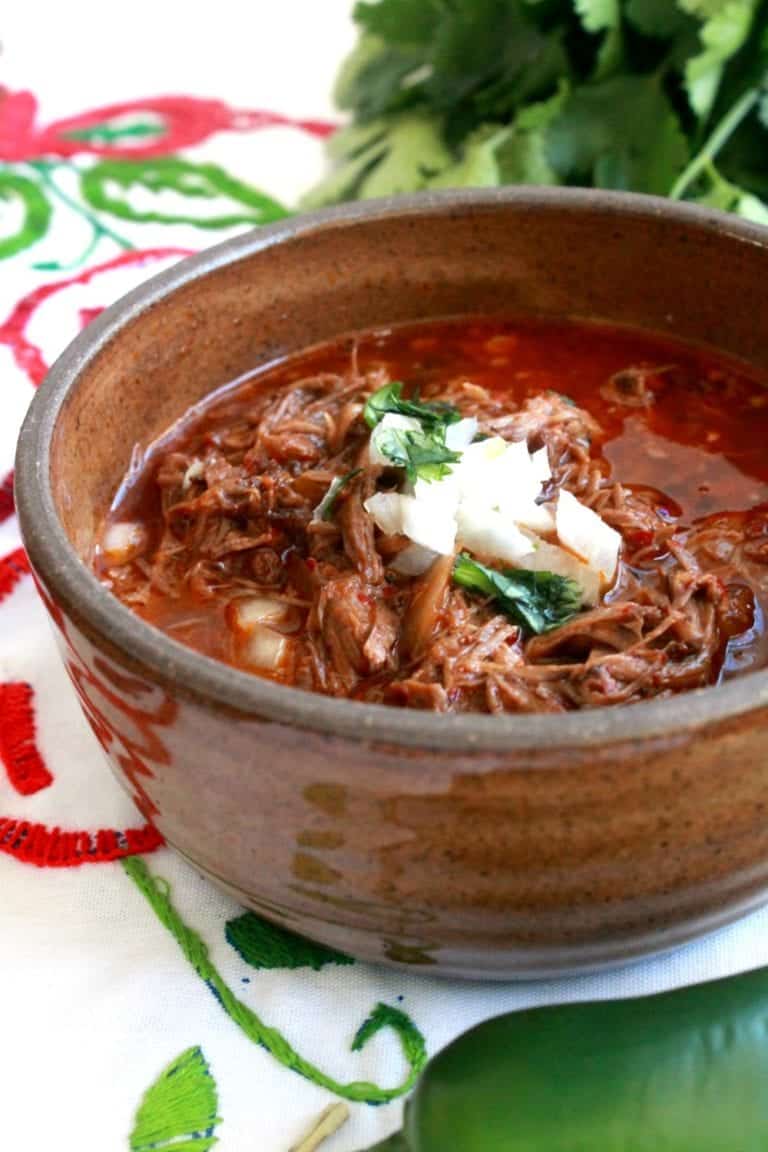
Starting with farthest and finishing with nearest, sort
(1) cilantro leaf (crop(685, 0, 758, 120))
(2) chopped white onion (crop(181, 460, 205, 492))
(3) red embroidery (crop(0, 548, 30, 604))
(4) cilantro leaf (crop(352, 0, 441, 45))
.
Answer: (4) cilantro leaf (crop(352, 0, 441, 45))
(1) cilantro leaf (crop(685, 0, 758, 120))
(3) red embroidery (crop(0, 548, 30, 604))
(2) chopped white onion (crop(181, 460, 205, 492))

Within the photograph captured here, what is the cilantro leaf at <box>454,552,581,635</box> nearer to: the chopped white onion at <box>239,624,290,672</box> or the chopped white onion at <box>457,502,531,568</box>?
the chopped white onion at <box>457,502,531,568</box>

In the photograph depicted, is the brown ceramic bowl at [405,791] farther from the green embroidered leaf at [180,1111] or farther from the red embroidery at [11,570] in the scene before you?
the red embroidery at [11,570]

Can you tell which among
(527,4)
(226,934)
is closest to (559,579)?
(226,934)

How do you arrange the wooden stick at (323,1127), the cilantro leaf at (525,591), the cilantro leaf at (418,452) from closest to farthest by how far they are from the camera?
the wooden stick at (323,1127)
the cilantro leaf at (525,591)
the cilantro leaf at (418,452)

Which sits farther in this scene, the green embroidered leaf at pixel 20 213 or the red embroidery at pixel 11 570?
the green embroidered leaf at pixel 20 213

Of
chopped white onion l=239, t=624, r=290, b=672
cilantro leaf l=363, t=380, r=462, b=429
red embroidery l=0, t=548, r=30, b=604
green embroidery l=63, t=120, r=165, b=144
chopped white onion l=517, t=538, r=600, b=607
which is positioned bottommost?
red embroidery l=0, t=548, r=30, b=604

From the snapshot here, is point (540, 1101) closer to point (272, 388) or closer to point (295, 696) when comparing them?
point (295, 696)

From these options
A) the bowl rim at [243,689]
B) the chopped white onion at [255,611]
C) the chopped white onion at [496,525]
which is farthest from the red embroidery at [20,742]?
the chopped white onion at [496,525]

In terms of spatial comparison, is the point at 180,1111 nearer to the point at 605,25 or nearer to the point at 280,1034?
the point at 280,1034

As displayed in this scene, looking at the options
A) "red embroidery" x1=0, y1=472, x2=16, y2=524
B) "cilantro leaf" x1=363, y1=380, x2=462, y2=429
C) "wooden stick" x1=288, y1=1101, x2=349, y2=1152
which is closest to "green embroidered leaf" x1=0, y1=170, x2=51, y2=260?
"red embroidery" x1=0, y1=472, x2=16, y2=524
